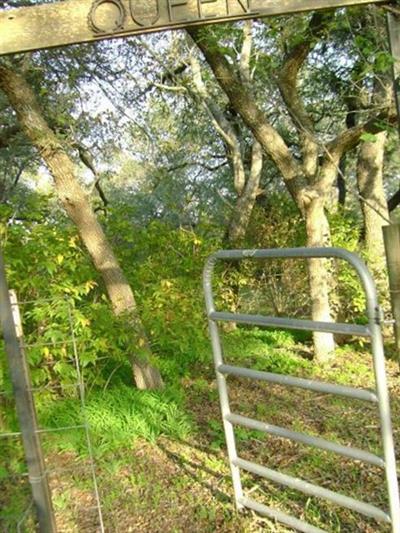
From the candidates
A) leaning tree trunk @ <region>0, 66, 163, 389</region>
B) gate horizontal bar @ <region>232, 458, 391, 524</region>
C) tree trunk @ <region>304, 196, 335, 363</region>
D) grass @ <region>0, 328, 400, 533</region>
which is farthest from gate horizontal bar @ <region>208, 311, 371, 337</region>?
tree trunk @ <region>304, 196, 335, 363</region>

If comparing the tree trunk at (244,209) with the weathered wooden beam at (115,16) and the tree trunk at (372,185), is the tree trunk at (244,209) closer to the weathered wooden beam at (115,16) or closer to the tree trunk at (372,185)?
the tree trunk at (372,185)

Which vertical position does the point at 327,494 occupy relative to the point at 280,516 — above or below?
above

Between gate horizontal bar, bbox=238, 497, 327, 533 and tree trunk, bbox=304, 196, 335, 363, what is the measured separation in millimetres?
3382

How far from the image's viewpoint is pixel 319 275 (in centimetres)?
584

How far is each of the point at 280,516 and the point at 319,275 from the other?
3671 millimetres

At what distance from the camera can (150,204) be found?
42.5 feet

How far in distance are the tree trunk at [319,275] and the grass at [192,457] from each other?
576mm

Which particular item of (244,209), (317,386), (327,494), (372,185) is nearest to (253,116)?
(244,209)

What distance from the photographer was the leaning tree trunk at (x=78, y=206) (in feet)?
13.5

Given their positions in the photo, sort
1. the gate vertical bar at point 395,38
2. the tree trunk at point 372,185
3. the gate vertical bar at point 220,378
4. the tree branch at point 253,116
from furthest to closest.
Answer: the tree trunk at point 372,185 → the tree branch at point 253,116 → the gate vertical bar at point 220,378 → the gate vertical bar at point 395,38

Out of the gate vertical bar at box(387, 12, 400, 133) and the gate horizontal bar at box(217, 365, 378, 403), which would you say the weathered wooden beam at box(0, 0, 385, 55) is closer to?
the gate vertical bar at box(387, 12, 400, 133)

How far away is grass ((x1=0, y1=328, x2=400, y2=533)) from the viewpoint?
295 centimetres

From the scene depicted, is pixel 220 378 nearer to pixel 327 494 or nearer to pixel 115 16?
pixel 327 494

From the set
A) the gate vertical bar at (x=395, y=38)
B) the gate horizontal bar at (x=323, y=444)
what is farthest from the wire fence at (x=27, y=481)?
the gate vertical bar at (x=395, y=38)
